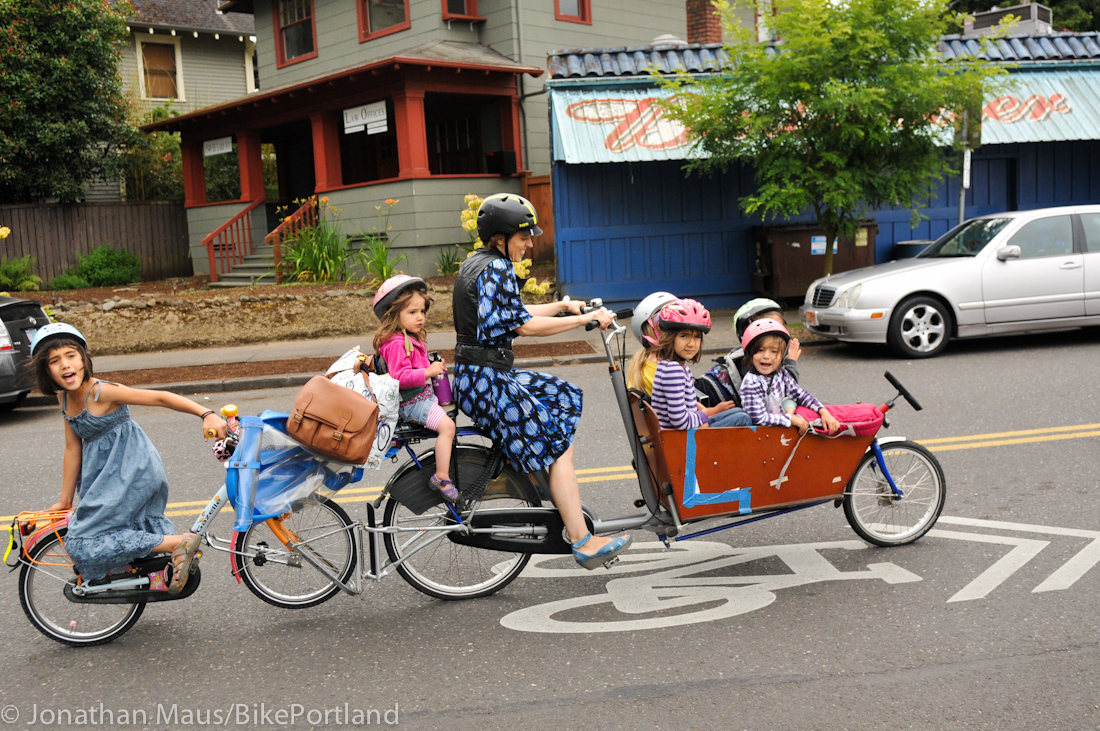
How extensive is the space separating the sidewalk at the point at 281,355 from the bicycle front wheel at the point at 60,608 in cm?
712

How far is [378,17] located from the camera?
2025 centimetres

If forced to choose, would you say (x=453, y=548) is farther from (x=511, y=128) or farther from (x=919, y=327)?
(x=511, y=128)

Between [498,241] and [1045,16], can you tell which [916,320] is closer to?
[498,241]

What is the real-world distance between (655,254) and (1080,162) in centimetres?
818

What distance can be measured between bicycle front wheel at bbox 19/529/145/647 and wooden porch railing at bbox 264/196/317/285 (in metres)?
14.3

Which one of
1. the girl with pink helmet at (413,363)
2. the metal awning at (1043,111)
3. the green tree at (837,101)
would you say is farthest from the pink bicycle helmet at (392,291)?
the metal awning at (1043,111)

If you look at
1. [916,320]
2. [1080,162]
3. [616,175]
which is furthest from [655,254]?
[1080,162]

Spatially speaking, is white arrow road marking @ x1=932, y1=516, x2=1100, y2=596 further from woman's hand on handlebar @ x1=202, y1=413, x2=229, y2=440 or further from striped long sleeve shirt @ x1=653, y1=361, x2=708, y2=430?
woman's hand on handlebar @ x1=202, y1=413, x2=229, y2=440

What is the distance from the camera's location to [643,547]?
516 cm

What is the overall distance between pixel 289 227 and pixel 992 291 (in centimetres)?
1308

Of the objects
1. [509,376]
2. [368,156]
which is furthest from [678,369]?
[368,156]

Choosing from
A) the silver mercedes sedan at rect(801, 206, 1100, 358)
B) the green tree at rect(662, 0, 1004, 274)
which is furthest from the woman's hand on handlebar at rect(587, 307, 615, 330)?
the green tree at rect(662, 0, 1004, 274)

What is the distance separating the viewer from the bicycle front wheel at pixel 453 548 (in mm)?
4398

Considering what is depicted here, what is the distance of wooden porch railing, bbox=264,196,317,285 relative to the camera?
18.1 m
